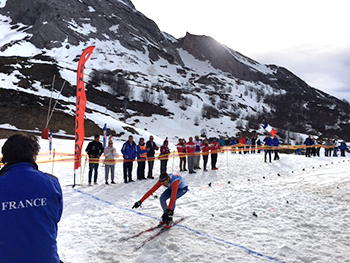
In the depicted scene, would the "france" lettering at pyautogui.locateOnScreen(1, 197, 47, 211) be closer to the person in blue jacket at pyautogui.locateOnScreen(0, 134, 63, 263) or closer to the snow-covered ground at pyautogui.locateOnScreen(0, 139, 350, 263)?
the person in blue jacket at pyautogui.locateOnScreen(0, 134, 63, 263)

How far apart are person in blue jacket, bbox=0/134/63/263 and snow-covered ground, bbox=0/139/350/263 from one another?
9.73ft

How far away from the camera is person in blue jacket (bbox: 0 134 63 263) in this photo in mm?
2119

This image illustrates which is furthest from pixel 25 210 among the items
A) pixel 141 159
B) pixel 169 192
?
pixel 141 159

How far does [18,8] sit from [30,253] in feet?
582

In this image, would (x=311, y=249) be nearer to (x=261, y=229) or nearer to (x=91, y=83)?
(x=261, y=229)

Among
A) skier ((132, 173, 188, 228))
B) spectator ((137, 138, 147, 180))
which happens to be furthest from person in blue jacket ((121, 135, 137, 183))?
skier ((132, 173, 188, 228))

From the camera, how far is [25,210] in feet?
7.06

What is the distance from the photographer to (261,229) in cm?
646

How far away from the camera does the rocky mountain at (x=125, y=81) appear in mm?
56000

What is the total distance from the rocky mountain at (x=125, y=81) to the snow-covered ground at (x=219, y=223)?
28692mm

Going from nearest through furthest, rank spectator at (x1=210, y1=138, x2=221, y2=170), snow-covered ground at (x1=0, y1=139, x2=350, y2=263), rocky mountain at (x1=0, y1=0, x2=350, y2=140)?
snow-covered ground at (x1=0, y1=139, x2=350, y2=263) < spectator at (x1=210, y1=138, x2=221, y2=170) < rocky mountain at (x1=0, y1=0, x2=350, y2=140)

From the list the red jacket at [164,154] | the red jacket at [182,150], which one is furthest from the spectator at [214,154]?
the red jacket at [164,154]

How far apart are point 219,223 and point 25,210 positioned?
5471 mm

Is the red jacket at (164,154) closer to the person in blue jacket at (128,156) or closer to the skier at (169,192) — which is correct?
the person in blue jacket at (128,156)
